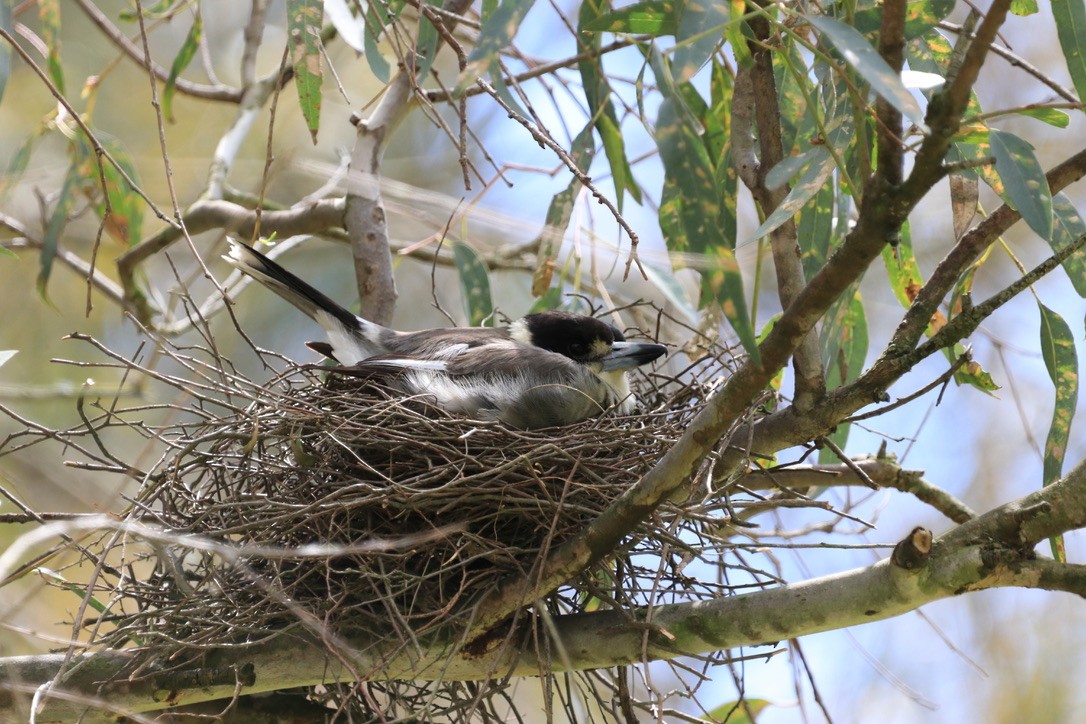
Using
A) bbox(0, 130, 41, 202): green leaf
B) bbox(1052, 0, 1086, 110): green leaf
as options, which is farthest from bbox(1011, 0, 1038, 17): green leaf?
bbox(0, 130, 41, 202): green leaf

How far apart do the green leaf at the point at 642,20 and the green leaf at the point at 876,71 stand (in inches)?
22.2

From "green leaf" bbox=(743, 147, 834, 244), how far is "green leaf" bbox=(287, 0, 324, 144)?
0.92 meters

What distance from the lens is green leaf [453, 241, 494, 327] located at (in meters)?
3.01

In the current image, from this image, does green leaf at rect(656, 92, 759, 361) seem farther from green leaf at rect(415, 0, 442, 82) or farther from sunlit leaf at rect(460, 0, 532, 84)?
green leaf at rect(415, 0, 442, 82)

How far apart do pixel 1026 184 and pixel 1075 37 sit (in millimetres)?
446

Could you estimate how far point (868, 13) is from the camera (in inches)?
69.1

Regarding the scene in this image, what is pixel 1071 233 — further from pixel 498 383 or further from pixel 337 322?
pixel 337 322

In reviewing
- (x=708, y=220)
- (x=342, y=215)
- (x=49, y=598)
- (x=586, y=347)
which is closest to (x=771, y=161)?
(x=708, y=220)

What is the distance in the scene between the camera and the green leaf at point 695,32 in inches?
56.6

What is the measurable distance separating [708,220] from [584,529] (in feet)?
2.19

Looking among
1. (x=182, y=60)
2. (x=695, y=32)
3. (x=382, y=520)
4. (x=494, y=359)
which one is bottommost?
(x=382, y=520)

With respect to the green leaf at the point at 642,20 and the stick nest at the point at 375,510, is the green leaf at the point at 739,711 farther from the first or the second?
the green leaf at the point at 642,20

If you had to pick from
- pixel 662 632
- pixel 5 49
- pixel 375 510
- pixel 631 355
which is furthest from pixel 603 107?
pixel 5 49

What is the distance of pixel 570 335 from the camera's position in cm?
288
